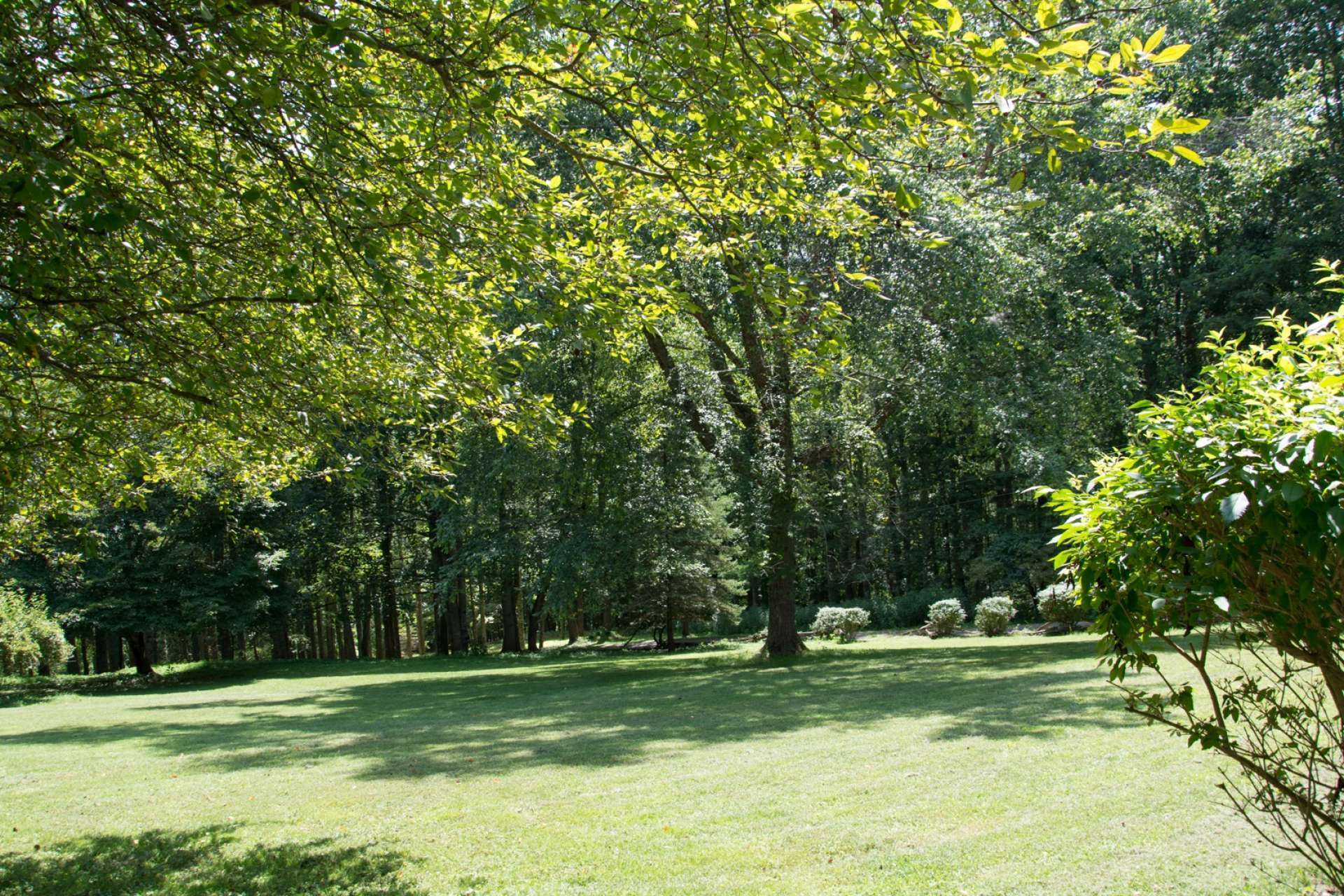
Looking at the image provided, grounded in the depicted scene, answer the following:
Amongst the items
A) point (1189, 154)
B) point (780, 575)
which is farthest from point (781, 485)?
point (1189, 154)

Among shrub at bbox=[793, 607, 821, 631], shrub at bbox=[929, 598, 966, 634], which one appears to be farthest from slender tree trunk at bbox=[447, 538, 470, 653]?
shrub at bbox=[929, 598, 966, 634]

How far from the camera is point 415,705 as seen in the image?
634 inches

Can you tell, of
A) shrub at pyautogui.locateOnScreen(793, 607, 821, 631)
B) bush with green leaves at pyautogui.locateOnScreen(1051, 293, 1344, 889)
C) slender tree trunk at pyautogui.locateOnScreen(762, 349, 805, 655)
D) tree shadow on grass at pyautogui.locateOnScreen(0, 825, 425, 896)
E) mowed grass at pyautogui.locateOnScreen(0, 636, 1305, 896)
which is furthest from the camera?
shrub at pyautogui.locateOnScreen(793, 607, 821, 631)

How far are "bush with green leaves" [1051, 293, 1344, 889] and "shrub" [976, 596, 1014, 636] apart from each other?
21005mm

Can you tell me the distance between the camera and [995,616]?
76.7 ft

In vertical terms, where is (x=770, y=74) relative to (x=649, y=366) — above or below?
below

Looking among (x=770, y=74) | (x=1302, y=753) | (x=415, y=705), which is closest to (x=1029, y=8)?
(x=770, y=74)

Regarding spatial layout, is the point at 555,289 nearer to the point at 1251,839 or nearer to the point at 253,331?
the point at 253,331

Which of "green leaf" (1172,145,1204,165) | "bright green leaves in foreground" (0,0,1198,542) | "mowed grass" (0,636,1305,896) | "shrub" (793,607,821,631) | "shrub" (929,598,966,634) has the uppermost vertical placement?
"bright green leaves in foreground" (0,0,1198,542)

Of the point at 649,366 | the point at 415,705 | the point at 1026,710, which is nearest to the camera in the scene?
the point at 1026,710

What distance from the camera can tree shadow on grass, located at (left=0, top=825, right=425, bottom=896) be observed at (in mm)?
5309

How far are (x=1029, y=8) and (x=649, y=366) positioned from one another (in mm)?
13826

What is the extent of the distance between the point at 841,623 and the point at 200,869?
2075cm

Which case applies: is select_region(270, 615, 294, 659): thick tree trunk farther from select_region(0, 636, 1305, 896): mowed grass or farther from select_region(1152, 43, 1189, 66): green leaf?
select_region(1152, 43, 1189, 66): green leaf
